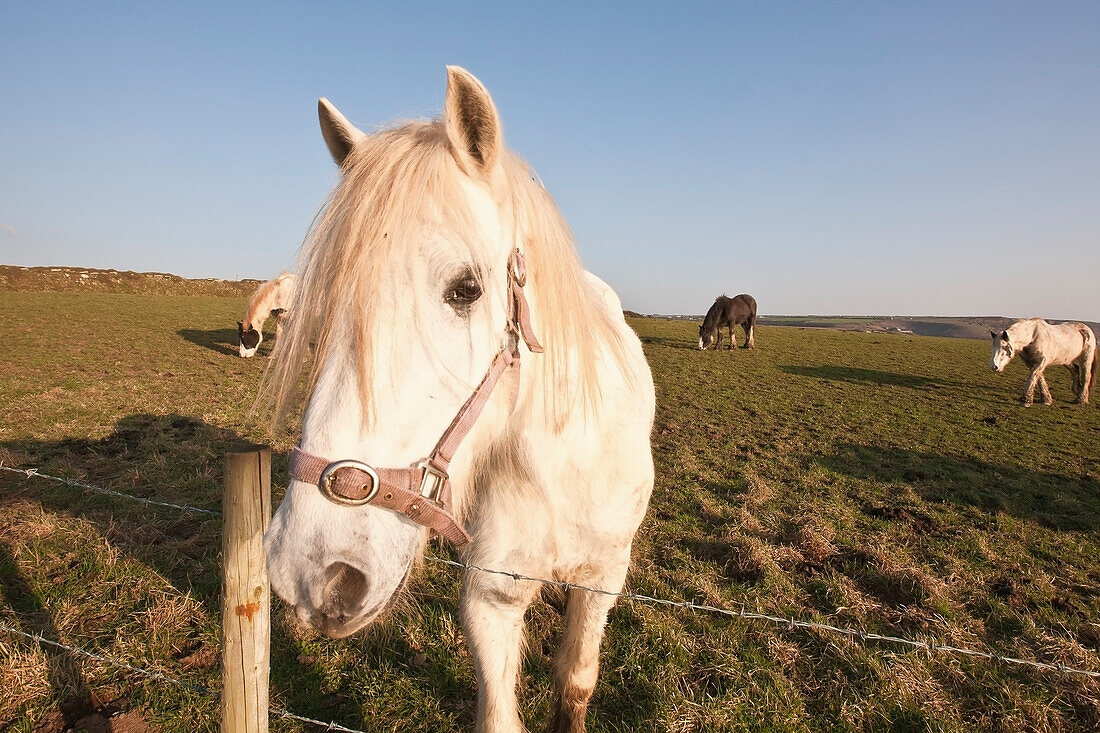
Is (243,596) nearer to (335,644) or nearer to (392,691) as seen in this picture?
(392,691)

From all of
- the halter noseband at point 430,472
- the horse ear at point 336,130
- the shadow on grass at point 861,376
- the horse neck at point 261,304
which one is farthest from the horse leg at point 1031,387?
the horse neck at point 261,304

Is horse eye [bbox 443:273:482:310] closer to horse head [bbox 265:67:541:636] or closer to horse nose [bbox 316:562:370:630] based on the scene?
horse head [bbox 265:67:541:636]

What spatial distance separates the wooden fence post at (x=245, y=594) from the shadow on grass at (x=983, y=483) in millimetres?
6768

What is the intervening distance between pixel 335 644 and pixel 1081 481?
9170mm

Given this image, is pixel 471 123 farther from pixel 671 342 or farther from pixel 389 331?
pixel 671 342

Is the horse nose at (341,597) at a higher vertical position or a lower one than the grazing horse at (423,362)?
lower

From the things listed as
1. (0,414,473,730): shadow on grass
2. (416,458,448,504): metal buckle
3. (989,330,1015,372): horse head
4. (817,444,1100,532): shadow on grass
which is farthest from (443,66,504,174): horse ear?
(989,330,1015,372): horse head

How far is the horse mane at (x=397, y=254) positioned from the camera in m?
1.18

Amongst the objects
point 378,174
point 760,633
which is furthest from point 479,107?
point 760,633

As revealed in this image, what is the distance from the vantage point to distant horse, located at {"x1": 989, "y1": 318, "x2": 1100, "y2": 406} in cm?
1204

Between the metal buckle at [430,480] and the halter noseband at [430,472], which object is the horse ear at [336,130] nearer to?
the halter noseband at [430,472]

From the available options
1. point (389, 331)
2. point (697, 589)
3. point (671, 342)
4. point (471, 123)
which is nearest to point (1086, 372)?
point (671, 342)

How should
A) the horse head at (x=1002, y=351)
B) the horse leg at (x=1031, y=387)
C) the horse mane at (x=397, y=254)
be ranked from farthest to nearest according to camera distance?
the horse head at (x=1002, y=351) < the horse leg at (x=1031, y=387) < the horse mane at (x=397, y=254)

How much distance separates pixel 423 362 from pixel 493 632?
53.6 inches
